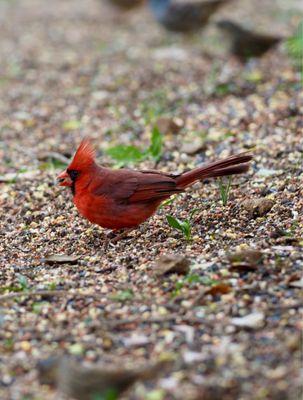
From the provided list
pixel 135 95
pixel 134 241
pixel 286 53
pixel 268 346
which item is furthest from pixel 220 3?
pixel 268 346

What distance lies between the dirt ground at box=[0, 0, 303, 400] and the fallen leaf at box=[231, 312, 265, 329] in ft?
0.03

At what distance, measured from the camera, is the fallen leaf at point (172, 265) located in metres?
4.16

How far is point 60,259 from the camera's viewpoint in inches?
187

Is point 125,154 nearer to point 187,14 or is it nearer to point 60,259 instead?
point 60,259

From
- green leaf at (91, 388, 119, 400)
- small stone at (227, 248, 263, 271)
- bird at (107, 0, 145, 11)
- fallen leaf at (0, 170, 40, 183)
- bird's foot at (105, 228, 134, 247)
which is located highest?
bird at (107, 0, 145, 11)

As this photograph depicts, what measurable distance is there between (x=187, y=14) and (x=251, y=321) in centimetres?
752

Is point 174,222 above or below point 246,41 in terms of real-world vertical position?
below

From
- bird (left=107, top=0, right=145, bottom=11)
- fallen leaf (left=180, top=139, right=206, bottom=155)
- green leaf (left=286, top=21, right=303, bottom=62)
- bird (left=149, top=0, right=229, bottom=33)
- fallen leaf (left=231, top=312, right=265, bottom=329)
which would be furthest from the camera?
bird (left=107, top=0, right=145, bottom=11)

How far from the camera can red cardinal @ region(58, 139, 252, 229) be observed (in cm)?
495

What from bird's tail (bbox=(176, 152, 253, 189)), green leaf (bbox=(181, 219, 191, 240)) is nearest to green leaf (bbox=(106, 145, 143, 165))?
bird's tail (bbox=(176, 152, 253, 189))

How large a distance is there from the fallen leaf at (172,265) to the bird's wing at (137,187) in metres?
0.79

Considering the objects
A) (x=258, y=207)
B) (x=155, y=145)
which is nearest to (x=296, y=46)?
(x=155, y=145)

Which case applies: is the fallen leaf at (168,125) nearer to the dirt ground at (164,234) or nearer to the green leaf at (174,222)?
the dirt ground at (164,234)

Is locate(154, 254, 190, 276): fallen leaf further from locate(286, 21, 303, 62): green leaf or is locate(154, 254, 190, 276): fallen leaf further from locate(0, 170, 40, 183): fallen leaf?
locate(286, 21, 303, 62): green leaf
